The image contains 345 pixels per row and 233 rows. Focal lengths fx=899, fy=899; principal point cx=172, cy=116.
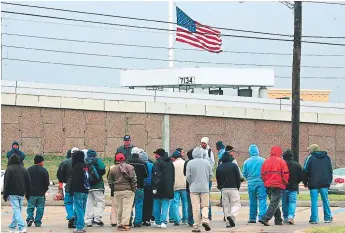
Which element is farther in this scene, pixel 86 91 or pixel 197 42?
pixel 197 42

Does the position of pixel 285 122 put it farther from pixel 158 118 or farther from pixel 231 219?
pixel 231 219

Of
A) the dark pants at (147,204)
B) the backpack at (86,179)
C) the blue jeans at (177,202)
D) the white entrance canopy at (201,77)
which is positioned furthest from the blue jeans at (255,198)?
the white entrance canopy at (201,77)

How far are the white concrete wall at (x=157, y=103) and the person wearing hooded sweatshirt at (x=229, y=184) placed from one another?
23152mm

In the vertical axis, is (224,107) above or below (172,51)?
below

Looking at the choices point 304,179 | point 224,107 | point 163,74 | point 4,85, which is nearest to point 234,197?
point 304,179

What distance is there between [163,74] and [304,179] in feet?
110

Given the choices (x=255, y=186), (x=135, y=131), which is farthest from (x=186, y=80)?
(x=255, y=186)

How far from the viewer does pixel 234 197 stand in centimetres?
2083

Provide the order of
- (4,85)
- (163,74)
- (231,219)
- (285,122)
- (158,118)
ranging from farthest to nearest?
(163,74), (285,122), (158,118), (4,85), (231,219)

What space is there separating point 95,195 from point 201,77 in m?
34.3

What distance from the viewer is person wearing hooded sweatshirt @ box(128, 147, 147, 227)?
68.4ft

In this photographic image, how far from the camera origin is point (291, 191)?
21.5 metres

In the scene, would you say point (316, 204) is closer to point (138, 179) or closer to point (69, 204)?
point (138, 179)

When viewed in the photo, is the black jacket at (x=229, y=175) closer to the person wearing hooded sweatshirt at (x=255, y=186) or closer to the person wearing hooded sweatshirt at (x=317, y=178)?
the person wearing hooded sweatshirt at (x=255, y=186)
